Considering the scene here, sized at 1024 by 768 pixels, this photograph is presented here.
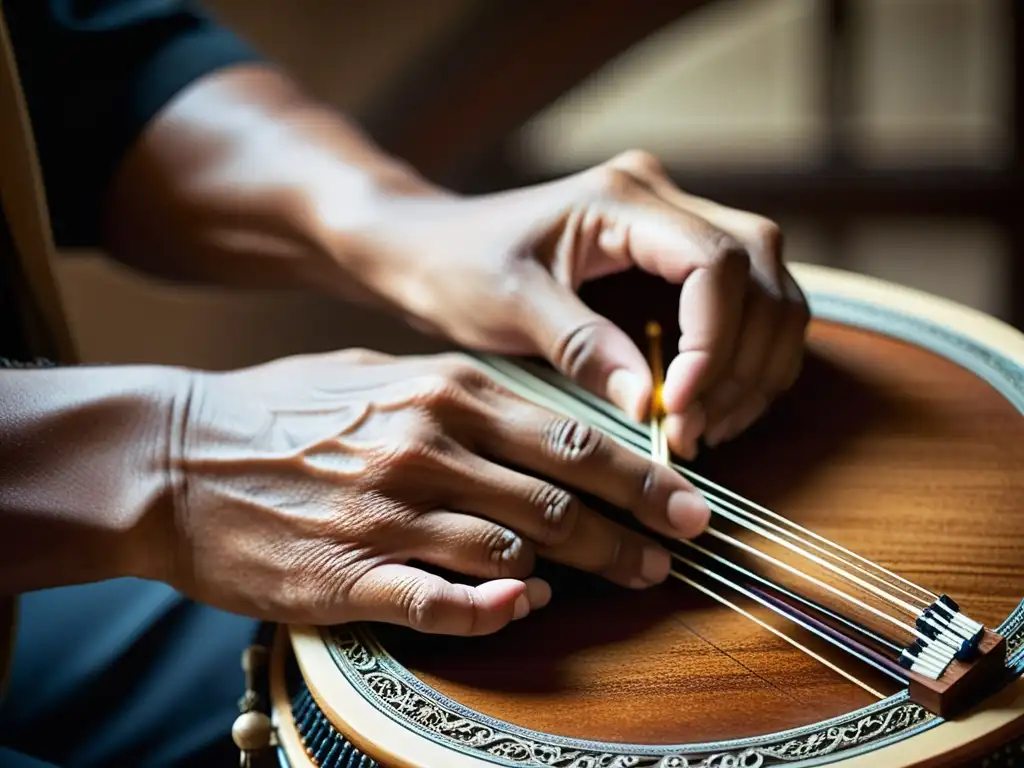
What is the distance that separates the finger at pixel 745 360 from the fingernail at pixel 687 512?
0.39 ft

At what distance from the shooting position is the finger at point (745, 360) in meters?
0.86

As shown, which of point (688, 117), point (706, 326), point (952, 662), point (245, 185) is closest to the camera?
point (952, 662)

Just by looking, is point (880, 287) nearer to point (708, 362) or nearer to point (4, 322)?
point (708, 362)

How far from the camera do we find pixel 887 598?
0.70 metres

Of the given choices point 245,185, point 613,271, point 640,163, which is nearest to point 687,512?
point 613,271

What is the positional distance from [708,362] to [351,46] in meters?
1.49

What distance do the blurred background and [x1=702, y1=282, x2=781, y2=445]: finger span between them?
131cm

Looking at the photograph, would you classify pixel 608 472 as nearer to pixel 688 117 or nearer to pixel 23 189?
pixel 23 189

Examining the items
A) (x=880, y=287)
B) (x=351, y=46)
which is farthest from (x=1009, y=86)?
(x=880, y=287)

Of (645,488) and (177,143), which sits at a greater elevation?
(177,143)

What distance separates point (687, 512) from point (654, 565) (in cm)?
4

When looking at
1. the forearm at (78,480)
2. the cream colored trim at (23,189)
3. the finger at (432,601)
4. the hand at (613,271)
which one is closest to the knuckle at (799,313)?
the hand at (613,271)

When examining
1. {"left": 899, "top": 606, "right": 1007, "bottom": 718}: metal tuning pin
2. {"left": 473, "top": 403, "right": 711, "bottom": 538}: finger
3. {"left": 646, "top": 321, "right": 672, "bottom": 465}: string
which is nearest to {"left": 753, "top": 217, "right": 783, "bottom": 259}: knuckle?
{"left": 646, "top": 321, "right": 672, "bottom": 465}: string

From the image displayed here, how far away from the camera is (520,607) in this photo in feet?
2.39
